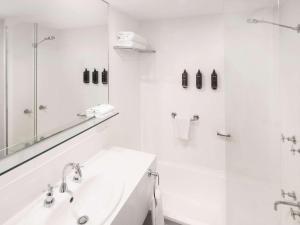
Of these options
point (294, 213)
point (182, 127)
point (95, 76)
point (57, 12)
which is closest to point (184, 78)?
point (182, 127)

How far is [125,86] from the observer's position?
2.42m

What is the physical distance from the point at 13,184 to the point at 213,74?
2113mm

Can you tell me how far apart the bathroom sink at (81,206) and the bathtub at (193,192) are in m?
1.15

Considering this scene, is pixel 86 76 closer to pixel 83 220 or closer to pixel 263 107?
pixel 83 220

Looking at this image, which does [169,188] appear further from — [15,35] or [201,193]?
[15,35]

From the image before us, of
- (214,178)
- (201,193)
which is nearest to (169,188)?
(201,193)

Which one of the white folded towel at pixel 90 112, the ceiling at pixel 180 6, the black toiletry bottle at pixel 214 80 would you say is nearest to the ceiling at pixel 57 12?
the ceiling at pixel 180 6

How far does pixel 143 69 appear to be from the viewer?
2748mm

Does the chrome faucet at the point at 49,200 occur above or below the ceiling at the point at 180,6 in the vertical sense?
below

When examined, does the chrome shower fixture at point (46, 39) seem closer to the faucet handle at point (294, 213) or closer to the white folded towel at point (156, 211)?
the white folded towel at point (156, 211)

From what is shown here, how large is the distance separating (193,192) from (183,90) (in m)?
1.31

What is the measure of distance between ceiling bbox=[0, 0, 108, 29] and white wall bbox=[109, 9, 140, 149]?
0.25 meters

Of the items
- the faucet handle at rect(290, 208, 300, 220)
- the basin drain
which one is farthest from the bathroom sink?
the faucet handle at rect(290, 208, 300, 220)

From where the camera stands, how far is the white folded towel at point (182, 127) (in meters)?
2.55
